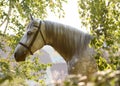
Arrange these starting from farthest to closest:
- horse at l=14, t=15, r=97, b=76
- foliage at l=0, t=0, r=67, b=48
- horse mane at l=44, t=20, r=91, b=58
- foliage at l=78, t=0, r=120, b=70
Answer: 1. foliage at l=0, t=0, r=67, b=48
2. foliage at l=78, t=0, r=120, b=70
3. horse mane at l=44, t=20, r=91, b=58
4. horse at l=14, t=15, r=97, b=76

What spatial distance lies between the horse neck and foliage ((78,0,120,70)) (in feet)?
0.69

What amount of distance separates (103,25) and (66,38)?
1.65 metres

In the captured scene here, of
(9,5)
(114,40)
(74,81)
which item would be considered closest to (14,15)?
(9,5)

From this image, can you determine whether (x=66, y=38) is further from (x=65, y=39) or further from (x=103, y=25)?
(x=103, y=25)

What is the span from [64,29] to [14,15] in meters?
7.66

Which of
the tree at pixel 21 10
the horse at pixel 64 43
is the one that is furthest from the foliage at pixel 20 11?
the horse at pixel 64 43

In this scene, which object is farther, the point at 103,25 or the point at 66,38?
the point at 103,25

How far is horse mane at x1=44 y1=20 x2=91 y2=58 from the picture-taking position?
3.73m

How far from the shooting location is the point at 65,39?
12.5 ft

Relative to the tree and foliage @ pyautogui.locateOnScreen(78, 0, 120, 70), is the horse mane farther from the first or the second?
the tree

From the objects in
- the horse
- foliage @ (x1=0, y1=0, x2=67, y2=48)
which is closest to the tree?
foliage @ (x1=0, y1=0, x2=67, y2=48)

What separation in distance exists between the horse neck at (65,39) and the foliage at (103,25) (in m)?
0.21

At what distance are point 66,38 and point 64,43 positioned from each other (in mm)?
74

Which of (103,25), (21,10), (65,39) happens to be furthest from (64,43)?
(21,10)
